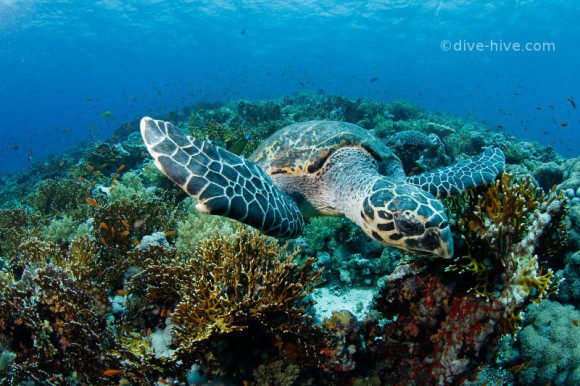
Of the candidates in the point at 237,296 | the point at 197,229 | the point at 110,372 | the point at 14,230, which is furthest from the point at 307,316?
the point at 14,230

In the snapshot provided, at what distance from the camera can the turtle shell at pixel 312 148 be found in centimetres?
425

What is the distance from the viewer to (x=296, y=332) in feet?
8.50

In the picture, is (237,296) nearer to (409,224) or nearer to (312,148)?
(409,224)

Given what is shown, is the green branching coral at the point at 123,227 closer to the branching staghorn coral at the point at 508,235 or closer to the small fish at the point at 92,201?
the small fish at the point at 92,201

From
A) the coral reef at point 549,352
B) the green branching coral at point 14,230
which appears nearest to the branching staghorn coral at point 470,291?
the coral reef at point 549,352

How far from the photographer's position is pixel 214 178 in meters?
2.58

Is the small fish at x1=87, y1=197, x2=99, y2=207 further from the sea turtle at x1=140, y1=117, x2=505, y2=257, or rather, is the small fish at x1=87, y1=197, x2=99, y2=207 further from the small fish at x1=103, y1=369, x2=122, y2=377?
the small fish at x1=103, y1=369, x2=122, y2=377

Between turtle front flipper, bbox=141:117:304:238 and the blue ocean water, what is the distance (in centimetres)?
1729

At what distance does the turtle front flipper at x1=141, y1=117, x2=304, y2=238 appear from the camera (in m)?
2.44

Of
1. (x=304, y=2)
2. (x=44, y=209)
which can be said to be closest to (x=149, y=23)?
(x=304, y=2)

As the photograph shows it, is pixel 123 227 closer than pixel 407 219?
No

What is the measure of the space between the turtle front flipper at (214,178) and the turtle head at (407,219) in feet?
2.92

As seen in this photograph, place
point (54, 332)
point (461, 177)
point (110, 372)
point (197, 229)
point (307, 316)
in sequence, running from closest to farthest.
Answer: point (110, 372), point (307, 316), point (54, 332), point (461, 177), point (197, 229)

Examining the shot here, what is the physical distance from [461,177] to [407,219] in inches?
74.8
